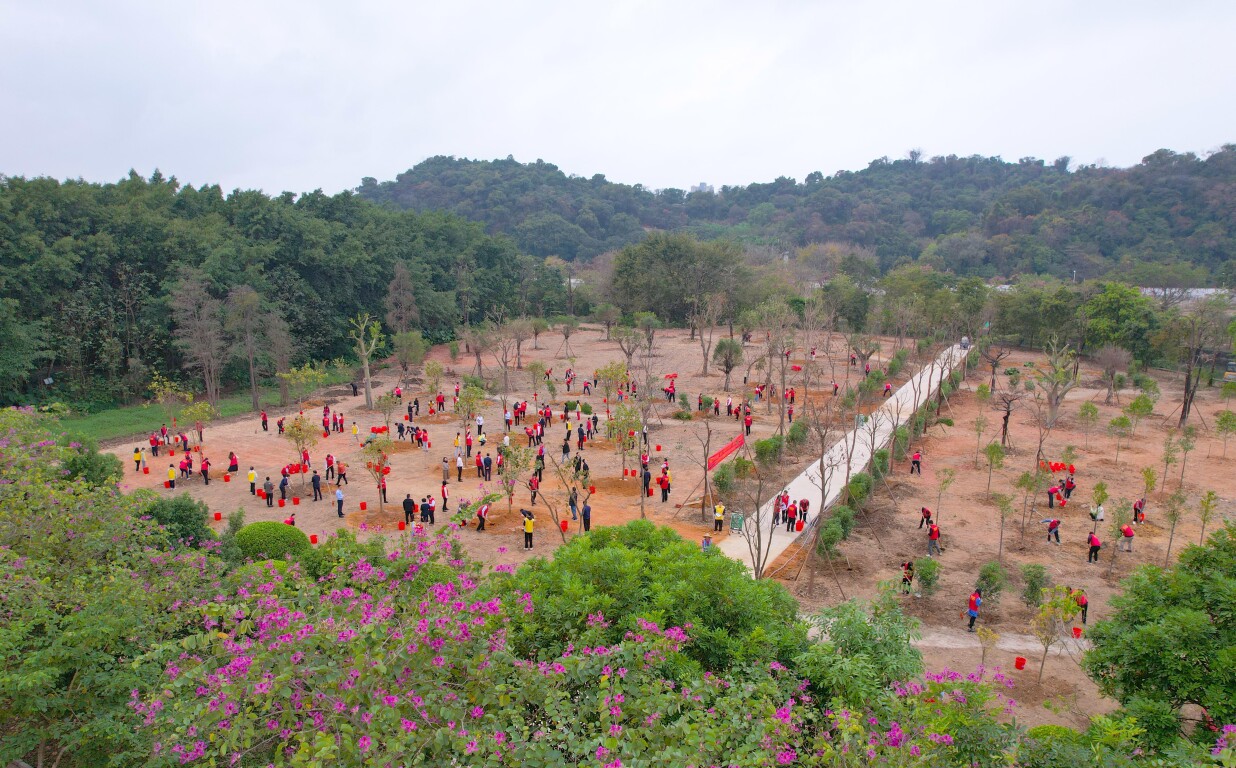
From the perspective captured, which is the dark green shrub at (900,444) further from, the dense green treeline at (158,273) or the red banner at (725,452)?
the dense green treeline at (158,273)

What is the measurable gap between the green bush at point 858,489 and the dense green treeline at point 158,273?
27.2 meters

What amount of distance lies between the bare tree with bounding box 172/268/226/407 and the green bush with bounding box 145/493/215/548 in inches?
742

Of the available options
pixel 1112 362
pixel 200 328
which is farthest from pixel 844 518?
pixel 200 328

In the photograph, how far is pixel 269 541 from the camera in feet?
45.7

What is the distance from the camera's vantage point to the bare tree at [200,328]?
30328 mm

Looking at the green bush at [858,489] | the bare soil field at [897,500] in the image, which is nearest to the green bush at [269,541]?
the bare soil field at [897,500]

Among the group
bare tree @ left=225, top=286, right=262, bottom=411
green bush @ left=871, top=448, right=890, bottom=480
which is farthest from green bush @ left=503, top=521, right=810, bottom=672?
bare tree @ left=225, top=286, right=262, bottom=411

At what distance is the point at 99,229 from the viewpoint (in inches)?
1280

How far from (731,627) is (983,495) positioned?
14956mm

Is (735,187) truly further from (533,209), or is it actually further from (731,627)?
(731,627)

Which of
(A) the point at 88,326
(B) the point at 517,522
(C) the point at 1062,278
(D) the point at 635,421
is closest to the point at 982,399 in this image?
(D) the point at 635,421

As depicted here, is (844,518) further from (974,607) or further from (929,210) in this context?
(929,210)

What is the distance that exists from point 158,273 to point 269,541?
26540 millimetres

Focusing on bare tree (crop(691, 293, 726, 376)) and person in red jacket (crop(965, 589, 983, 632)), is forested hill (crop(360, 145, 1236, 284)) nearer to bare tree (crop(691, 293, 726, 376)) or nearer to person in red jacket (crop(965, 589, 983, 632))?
bare tree (crop(691, 293, 726, 376))
